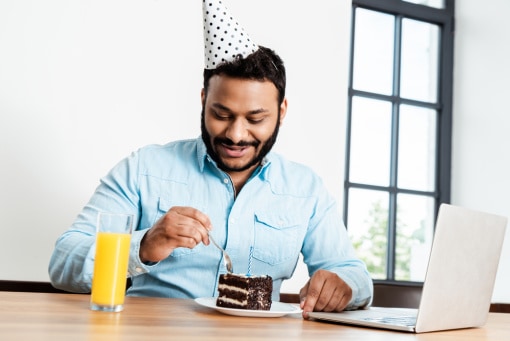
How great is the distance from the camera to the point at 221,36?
5.59 feet

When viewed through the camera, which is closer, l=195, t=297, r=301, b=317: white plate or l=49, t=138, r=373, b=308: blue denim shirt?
l=195, t=297, r=301, b=317: white plate

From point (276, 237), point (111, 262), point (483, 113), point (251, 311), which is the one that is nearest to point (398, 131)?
point (483, 113)

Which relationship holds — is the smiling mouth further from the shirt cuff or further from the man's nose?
the shirt cuff

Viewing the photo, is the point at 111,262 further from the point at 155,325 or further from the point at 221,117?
the point at 221,117

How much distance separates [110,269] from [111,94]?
1.41 metres

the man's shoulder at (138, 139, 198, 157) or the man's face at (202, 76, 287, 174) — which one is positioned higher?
the man's face at (202, 76, 287, 174)

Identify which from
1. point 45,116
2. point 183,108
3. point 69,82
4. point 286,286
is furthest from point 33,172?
point 286,286

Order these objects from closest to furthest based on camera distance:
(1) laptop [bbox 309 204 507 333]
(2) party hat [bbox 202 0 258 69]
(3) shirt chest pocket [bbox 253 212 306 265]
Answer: (1) laptop [bbox 309 204 507 333] < (2) party hat [bbox 202 0 258 69] < (3) shirt chest pocket [bbox 253 212 306 265]

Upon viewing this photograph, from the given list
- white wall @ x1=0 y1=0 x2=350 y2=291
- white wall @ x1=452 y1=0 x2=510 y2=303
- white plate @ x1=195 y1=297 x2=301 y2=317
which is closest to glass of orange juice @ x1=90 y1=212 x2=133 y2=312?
white plate @ x1=195 y1=297 x2=301 y2=317

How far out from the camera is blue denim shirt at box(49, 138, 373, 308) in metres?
1.71

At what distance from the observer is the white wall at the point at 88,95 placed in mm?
2221

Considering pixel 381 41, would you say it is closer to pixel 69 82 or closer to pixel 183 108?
pixel 183 108

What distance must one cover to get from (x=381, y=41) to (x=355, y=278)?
6.54 feet

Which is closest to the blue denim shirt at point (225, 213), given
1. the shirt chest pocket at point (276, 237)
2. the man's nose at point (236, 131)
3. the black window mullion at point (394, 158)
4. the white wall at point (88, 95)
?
the shirt chest pocket at point (276, 237)
